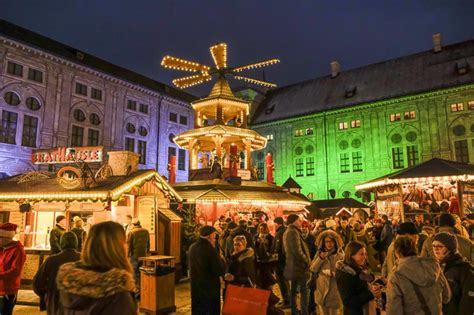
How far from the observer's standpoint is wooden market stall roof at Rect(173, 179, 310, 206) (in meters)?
18.5

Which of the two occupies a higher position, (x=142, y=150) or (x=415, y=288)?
(x=142, y=150)

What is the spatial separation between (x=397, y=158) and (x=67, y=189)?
1266 inches

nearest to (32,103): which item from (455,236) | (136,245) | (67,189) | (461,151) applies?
(67,189)

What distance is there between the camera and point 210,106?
23953 mm

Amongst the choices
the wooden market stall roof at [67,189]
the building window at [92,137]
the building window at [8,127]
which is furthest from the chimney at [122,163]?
the building window at [92,137]

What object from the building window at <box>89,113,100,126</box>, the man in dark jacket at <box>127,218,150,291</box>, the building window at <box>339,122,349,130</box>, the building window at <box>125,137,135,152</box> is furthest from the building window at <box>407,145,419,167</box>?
the man in dark jacket at <box>127,218,150,291</box>

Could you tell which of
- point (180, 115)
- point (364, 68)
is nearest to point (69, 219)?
point (180, 115)

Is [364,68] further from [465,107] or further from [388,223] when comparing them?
[388,223]

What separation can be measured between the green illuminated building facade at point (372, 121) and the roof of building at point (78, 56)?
13.1 m

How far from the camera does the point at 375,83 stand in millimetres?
39156

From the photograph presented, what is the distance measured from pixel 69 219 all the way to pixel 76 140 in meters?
21.1

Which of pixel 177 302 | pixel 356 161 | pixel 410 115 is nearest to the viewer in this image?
pixel 177 302

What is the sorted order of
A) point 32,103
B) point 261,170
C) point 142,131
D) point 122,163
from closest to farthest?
point 122,163, point 32,103, point 142,131, point 261,170

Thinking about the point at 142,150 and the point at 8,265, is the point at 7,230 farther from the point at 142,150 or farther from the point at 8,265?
the point at 142,150
